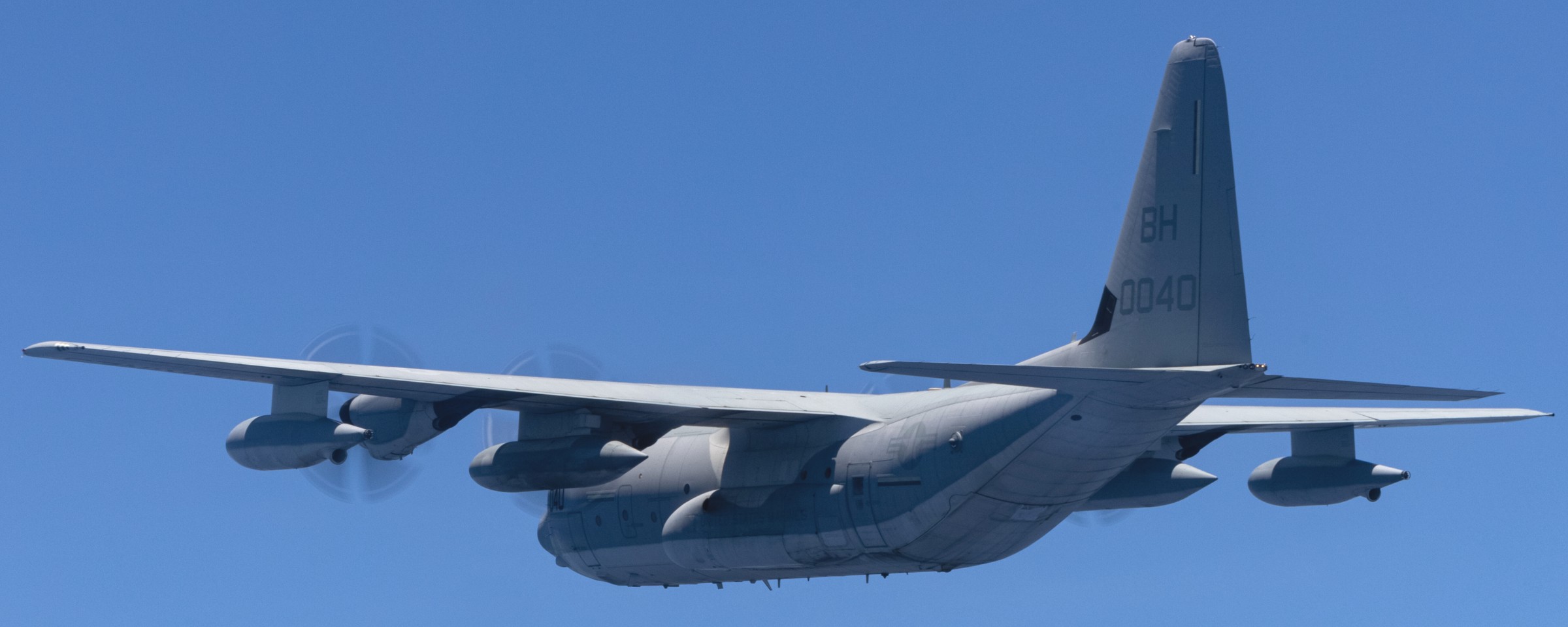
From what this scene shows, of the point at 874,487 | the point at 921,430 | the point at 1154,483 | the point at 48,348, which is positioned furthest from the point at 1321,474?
the point at 48,348

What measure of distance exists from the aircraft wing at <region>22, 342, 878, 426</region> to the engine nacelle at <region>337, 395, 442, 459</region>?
0.36 m

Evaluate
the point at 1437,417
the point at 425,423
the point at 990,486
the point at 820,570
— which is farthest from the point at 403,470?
the point at 1437,417

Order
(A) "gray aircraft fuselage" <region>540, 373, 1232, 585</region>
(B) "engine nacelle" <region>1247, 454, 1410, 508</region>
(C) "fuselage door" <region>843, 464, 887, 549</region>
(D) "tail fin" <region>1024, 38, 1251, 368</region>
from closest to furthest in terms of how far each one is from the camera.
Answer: (D) "tail fin" <region>1024, 38, 1251, 368</region> < (A) "gray aircraft fuselage" <region>540, 373, 1232, 585</region> < (C) "fuselage door" <region>843, 464, 887, 549</region> < (B) "engine nacelle" <region>1247, 454, 1410, 508</region>

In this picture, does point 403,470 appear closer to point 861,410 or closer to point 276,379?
point 276,379

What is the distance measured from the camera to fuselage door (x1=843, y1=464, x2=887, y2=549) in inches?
923

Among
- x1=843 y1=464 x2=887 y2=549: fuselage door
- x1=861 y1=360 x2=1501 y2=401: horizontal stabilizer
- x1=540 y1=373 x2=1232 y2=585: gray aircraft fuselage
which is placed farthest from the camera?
x1=843 y1=464 x2=887 y2=549: fuselage door

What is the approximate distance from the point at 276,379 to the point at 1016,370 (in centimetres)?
1024

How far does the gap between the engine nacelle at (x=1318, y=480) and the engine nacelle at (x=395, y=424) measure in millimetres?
12946

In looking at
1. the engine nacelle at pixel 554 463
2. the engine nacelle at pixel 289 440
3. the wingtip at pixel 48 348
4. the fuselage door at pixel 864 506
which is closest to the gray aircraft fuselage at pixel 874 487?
the fuselage door at pixel 864 506

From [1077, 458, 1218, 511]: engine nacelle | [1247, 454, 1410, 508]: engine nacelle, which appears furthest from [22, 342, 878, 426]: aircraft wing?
[1247, 454, 1410, 508]: engine nacelle

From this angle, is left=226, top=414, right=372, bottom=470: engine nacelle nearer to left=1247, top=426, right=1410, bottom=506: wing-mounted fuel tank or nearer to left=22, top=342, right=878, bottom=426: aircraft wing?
left=22, top=342, right=878, bottom=426: aircraft wing

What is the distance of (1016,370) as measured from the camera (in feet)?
60.5

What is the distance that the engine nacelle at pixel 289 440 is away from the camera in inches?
878

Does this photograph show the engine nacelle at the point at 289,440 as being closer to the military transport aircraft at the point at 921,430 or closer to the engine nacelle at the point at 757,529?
the military transport aircraft at the point at 921,430
